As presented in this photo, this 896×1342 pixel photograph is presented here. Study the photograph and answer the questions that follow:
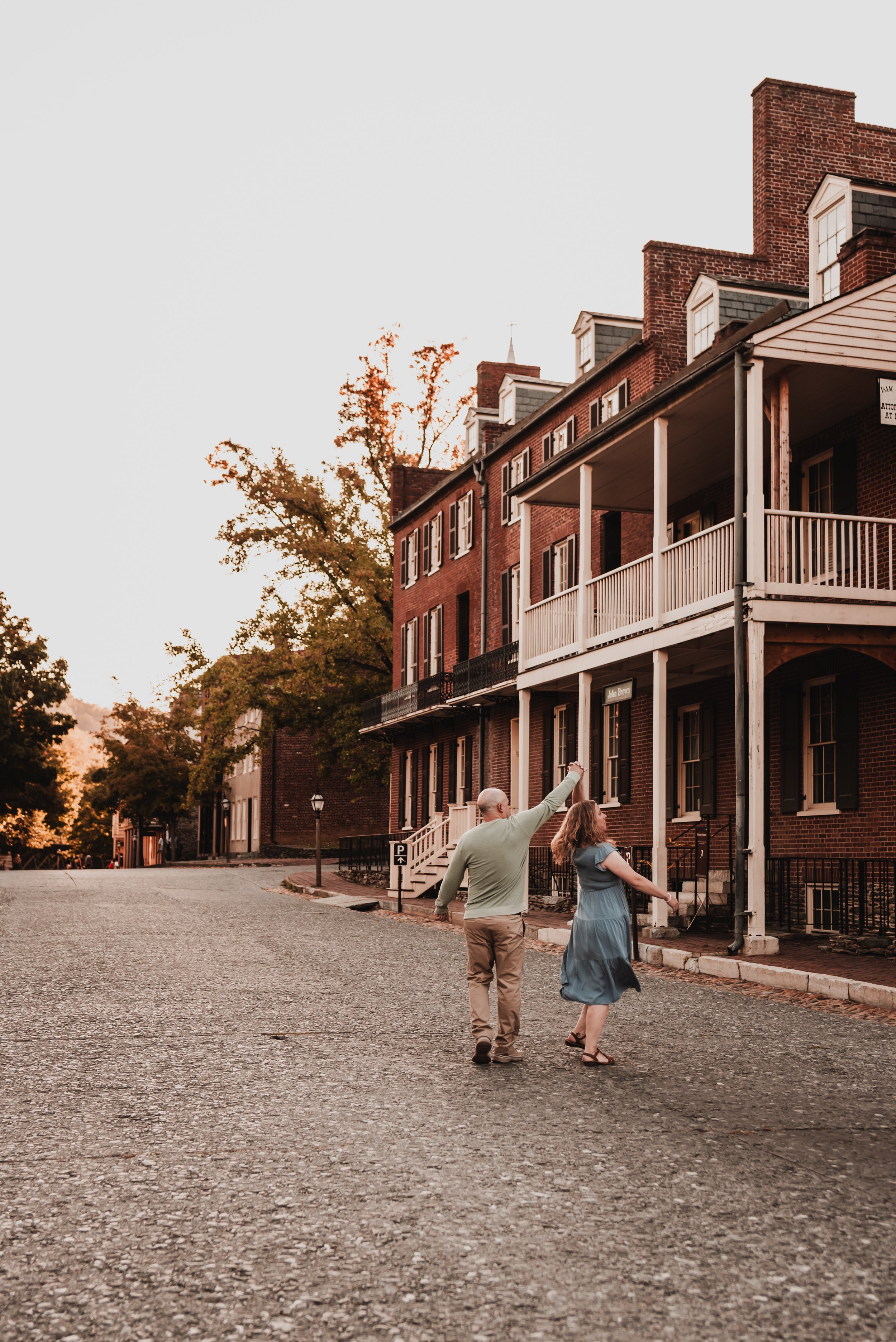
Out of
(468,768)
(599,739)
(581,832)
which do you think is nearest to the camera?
(581,832)

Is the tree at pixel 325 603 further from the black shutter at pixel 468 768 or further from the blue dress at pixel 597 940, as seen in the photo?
the blue dress at pixel 597 940

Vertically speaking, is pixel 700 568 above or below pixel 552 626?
above

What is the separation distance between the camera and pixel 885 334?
1642cm

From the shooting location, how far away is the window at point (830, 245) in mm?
19500

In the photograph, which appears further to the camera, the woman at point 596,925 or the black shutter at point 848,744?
the black shutter at point 848,744

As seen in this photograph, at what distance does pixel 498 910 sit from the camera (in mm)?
8500

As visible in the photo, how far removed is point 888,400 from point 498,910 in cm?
1003

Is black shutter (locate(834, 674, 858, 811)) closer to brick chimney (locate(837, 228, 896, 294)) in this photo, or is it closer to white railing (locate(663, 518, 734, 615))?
white railing (locate(663, 518, 734, 615))

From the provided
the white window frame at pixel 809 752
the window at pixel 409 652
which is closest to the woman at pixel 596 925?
the white window frame at pixel 809 752

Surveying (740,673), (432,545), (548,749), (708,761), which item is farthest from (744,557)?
(432,545)

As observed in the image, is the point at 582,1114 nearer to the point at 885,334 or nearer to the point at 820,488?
the point at 885,334

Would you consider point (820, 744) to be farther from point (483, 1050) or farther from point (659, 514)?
point (483, 1050)

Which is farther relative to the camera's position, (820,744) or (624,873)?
(820,744)

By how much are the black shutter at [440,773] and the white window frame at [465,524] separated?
16.7ft
